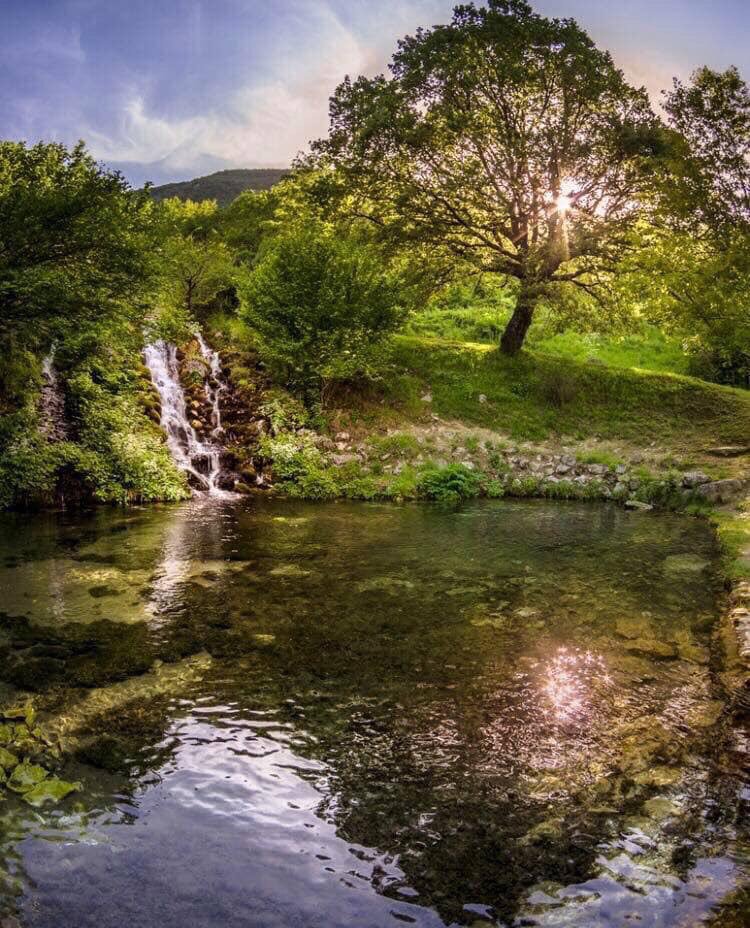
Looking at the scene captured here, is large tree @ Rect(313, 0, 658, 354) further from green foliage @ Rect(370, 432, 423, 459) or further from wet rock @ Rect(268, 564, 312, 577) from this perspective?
wet rock @ Rect(268, 564, 312, 577)

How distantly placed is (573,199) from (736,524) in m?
13.9

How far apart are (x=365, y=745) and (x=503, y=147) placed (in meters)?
22.2

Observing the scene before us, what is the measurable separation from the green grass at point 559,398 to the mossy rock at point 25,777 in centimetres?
1736

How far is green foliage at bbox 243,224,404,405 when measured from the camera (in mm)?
19312

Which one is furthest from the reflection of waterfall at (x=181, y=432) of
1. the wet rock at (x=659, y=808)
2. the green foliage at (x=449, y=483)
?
the wet rock at (x=659, y=808)

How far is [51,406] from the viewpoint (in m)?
15.6

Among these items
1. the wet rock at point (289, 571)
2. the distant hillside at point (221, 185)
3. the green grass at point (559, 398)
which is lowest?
the wet rock at point (289, 571)

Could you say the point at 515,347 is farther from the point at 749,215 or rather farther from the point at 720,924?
the point at 720,924

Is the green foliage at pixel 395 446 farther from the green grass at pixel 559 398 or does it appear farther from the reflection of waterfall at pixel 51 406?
the reflection of waterfall at pixel 51 406

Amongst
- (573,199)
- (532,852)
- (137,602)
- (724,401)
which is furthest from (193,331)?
(532,852)

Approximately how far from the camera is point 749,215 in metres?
14.9

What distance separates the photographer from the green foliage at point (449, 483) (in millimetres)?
17531

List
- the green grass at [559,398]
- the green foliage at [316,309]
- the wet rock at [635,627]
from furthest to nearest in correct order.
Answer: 1. the green grass at [559,398]
2. the green foliage at [316,309]
3. the wet rock at [635,627]

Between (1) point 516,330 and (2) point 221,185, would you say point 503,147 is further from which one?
(2) point 221,185
